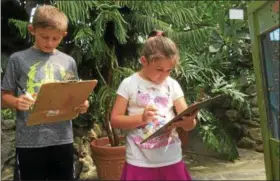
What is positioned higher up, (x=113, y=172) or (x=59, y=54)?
(x=59, y=54)

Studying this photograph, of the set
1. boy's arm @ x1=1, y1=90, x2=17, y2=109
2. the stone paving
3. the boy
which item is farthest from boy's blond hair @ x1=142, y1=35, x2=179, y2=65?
the stone paving

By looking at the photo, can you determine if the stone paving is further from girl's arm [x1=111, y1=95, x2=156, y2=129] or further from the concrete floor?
girl's arm [x1=111, y1=95, x2=156, y2=129]

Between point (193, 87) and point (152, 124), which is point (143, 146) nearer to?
point (152, 124)

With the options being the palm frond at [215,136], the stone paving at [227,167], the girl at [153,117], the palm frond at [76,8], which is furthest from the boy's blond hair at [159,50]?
the palm frond at [215,136]

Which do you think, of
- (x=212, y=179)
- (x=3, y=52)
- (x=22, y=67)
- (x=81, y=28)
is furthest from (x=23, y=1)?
(x=212, y=179)

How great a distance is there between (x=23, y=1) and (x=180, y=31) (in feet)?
3.60

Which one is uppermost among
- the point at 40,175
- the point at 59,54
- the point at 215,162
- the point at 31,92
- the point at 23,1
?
the point at 23,1

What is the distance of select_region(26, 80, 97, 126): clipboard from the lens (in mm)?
1114

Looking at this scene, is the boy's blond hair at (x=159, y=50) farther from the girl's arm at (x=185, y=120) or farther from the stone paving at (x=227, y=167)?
the stone paving at (x=227, y=167)

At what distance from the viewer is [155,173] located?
44.3 inches

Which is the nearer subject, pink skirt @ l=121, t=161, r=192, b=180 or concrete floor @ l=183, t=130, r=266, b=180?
pink skirt @ l=121, t=161, r=192, b=180

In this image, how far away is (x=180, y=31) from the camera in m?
A: 2.47

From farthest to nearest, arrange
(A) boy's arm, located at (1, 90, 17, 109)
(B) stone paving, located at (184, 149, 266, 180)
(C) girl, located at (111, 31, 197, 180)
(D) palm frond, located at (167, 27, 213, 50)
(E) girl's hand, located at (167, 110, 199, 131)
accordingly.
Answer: (B) stone paving, located at (184, 149, 266, 180)
(D) palm frond, located at (167, 27, 213, 50)
(A) boy's arm, located at (1, 90, 17, 109)
(C) girl, located at (111, 31, 197, 180)
(E) girl's hand, located at (167, 110, 199, 131)

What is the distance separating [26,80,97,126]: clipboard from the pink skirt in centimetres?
27
